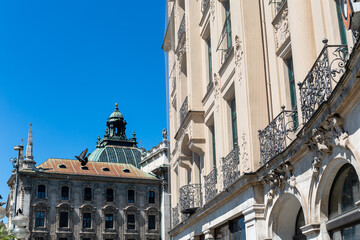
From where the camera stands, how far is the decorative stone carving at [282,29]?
11.2 metres

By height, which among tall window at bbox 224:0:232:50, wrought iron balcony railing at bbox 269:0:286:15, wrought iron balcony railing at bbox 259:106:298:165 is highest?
tall window at bbox 224:0:232:50

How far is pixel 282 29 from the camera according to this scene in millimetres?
11484

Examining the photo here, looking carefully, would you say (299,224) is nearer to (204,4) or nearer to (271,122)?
(271,122)

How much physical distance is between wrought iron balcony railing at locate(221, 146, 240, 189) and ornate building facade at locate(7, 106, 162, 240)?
48.2m

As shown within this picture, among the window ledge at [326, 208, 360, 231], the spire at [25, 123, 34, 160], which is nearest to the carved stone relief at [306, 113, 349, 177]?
the window ledge at [326, 208, 360, 231]

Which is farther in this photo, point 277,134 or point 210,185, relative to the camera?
point 210,185

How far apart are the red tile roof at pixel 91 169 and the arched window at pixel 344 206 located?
55829 mm

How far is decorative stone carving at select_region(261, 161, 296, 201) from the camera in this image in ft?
32.1

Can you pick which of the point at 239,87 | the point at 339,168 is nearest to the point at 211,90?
the point at 239,87

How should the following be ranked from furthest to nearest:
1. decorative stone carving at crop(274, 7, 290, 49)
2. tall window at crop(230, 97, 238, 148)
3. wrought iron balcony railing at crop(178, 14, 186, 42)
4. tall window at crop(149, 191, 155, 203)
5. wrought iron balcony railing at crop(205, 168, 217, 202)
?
tall window at crop(149, 191, 155, 203) < wrought iron balcony railing at crop(178, 14, 186, 42) < wrought iron balcony railing at crop(205, 168, 217, 202) < tall window at crop(230, 97, 238, 148) < decorative stone carving at crop(274, 7, 290, 49)

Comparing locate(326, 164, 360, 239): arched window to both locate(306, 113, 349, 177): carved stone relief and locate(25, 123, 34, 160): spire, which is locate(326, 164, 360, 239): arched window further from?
locate(25, 123, 34, 160): spire

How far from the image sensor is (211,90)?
17.2 m

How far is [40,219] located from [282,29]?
5288cm

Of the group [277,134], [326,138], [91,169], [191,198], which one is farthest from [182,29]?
[91,169]
